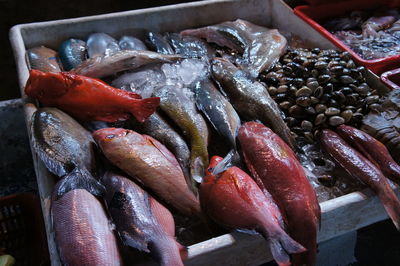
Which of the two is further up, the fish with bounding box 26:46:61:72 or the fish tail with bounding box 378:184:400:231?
the fish with bounding box 26:46:61:72

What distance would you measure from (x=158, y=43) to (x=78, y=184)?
166 centimetres

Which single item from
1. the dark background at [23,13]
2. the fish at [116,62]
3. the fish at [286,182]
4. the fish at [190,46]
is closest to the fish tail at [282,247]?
the fish at [286,182]

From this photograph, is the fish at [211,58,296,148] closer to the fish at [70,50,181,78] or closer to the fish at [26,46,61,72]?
the fish at [70,50,181,78]

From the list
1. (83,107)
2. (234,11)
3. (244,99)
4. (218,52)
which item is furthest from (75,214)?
(234,11)

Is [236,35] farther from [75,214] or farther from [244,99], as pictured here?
[75,214]

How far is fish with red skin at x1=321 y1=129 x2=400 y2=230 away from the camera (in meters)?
1.88

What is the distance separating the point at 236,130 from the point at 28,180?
2065 millimetres

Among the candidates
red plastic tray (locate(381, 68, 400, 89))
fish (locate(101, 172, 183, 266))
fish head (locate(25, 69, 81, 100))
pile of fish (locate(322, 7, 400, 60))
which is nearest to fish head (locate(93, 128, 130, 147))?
fish (locate(101, 172, 183, 266))

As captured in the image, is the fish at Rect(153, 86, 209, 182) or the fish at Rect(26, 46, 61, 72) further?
the fish at Rect(26, 46, 61, 72)

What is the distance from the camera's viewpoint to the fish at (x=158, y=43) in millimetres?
3020

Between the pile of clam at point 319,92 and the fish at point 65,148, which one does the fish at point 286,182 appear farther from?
the fish at point 65,148

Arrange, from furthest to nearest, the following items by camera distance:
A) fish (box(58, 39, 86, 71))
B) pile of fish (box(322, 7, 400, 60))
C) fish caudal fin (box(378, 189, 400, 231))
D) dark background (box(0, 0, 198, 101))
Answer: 1. dark background (box(0, 0, 198, 101))
2. pile of fish (box(322, 7, 400, 60))
3. fish (box(58, 39, 86, 71))
4. fish caudal fin (box(378, 189, 400, 231))

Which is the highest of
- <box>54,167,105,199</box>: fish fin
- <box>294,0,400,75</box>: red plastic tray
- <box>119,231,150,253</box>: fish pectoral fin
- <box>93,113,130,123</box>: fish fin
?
<box>294,0,400,75</box>: red plastic tray

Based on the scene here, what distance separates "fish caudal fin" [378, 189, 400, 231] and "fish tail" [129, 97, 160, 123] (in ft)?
4.01
